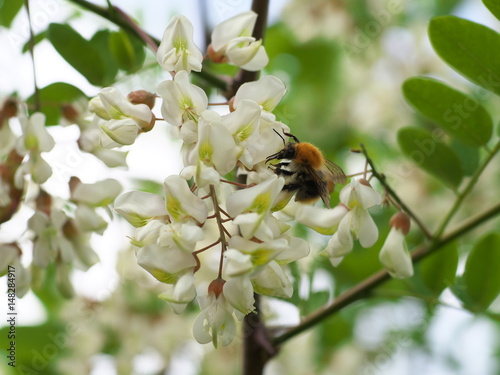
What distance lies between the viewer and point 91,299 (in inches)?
59.1

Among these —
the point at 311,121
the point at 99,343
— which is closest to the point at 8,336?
the point at 99,343

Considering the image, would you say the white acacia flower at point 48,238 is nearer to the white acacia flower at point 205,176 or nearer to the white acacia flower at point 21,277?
the white acacia flower at point 21,277

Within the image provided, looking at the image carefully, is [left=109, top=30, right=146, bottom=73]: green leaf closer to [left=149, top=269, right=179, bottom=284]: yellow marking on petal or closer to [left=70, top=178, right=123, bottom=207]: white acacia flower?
[left=70, top=178, right=123, bottom=207]: white acacia flower

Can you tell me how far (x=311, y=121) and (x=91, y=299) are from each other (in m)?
0.80

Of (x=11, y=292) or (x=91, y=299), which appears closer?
(x=11, y=292)

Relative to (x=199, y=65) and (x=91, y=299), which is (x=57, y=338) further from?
(x=199, y=65)

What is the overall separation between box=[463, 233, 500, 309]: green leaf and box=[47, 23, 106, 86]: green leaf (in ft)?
1.80

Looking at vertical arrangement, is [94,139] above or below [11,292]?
above

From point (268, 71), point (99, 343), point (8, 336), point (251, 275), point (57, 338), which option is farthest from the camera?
point (268, 71)

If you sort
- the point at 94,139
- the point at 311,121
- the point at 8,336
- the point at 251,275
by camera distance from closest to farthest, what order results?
1. the point at 251,275
2. the point at 94,139
3. the point at 8,336
4. the point at 311,121

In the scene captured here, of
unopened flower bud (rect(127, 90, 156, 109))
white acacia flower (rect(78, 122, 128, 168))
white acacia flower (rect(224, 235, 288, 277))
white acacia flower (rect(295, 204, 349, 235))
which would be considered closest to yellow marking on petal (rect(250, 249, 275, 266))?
white acacia flower (rect(224, 235, 288, 277))

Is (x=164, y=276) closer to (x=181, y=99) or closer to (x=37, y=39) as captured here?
(x=181, y=99)

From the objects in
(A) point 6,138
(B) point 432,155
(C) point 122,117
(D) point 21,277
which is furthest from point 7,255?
(B) point 432,155

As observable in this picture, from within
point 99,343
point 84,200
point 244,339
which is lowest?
point 99,343
